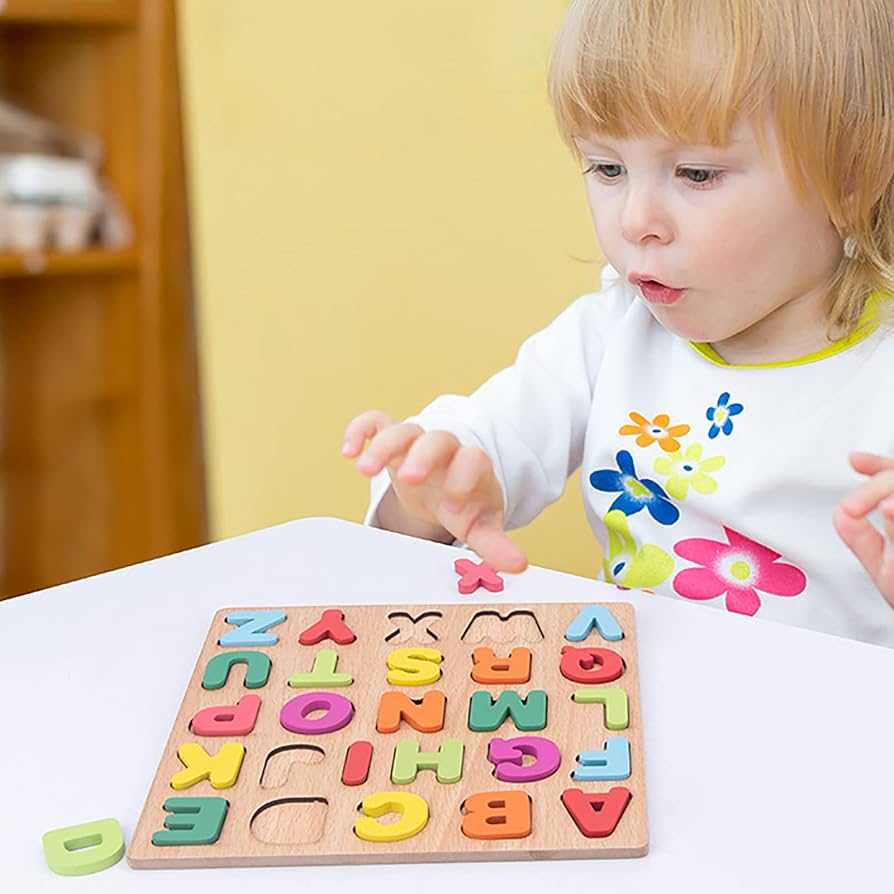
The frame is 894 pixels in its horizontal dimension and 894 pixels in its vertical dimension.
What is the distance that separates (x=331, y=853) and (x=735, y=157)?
534mm

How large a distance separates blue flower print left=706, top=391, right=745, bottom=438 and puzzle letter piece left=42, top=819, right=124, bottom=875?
0.57m

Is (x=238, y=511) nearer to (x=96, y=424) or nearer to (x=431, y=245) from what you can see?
(x=96, y=424)

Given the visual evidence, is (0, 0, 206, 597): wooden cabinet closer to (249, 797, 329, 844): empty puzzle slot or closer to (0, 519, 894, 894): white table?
→ (0, 519, 894, 894): white table

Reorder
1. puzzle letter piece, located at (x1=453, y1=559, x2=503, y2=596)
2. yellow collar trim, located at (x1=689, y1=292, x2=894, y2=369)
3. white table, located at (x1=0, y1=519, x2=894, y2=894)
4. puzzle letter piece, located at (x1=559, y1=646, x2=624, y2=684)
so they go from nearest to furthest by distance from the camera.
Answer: white table, located at (x1=0, y1=519, x2=894, y2=894) → puzzle letter piece, located at (x1=559, y1=646, x2=624, y2=684) → puzzle letter piece, located at (x1=453, y1=559, x2=503, y2=596) → yellow collar trim, located at (x1=689, y1=292, x2=894, y2=369)

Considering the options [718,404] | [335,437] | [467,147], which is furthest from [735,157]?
[335,437]

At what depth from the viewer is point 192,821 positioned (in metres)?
0.48

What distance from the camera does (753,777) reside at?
0.51m

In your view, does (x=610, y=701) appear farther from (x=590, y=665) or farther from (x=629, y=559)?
(x=629, y=559)

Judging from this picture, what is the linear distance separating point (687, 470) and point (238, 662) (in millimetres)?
421

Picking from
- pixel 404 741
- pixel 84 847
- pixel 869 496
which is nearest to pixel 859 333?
pixel 869 496

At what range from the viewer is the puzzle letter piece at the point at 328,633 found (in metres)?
0.64

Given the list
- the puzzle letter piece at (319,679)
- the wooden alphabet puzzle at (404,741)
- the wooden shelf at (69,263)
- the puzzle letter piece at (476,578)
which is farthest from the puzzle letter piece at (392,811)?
the wooden shelf at (69,263)

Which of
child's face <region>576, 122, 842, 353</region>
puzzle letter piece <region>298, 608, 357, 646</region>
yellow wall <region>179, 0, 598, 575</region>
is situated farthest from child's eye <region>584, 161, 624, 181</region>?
yellow wall <region>179, 0, 598, 575</region>

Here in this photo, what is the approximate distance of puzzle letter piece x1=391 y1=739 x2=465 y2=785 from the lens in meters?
0.50
